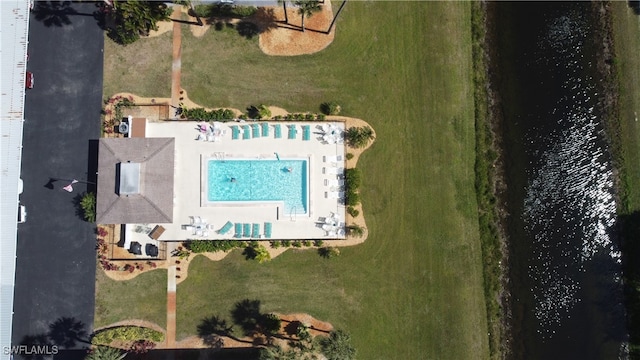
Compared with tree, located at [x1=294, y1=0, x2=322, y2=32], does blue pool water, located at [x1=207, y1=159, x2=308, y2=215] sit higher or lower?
lower

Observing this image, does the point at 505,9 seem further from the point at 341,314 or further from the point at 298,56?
the point at 341,314

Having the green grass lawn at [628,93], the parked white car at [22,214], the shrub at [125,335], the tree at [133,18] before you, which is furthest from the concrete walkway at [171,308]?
the green grass lawn at [628,93]

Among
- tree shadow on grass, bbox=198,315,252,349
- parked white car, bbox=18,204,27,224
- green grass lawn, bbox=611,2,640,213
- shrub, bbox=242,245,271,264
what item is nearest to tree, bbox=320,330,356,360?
tree shadow on grass, bbox=198,315,252,349

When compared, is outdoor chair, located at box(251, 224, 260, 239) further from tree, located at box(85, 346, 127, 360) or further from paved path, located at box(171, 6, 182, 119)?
tree, located at box(85, 346, 127, 360)

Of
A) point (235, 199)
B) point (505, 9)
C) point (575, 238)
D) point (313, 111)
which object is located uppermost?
point (505, 9)

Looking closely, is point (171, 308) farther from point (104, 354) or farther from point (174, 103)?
point (174, 103)

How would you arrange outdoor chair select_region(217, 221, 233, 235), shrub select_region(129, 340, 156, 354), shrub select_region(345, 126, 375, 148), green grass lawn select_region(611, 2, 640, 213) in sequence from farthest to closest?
green grass lawn select_region(611, 2, 640, 213) < shrub select_region(345, 126, 375, 148) < outdoor chair select_region(217, 221, 233, 235) < shrub select_region(129, 340, 156, 354)

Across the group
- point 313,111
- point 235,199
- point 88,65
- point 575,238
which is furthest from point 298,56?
point 575,238
